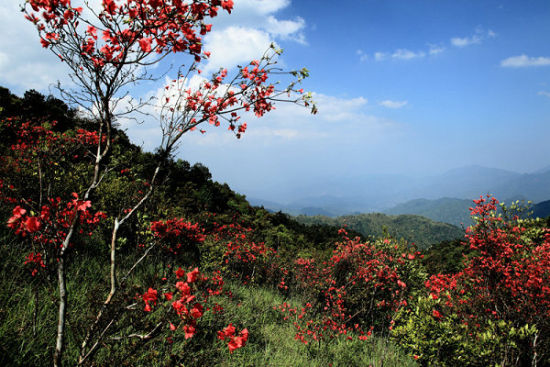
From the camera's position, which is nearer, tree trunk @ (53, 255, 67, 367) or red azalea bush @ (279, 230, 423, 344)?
tree trunk @ (53, 255, 67, 367)

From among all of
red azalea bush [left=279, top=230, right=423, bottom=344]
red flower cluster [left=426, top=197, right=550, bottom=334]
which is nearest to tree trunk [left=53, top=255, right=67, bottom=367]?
red azalea bush [left=279, top=230, right=423, bottom=344]

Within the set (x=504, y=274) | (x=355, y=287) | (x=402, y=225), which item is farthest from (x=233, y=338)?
(x=402, y=225)

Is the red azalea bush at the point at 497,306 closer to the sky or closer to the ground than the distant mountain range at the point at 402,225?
closer to the sky

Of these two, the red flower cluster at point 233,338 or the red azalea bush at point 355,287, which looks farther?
the red azalea bush at point 355,287

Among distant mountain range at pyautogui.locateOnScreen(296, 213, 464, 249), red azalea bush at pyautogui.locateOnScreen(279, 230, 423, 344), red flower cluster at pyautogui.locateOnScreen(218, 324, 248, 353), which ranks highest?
red flower cluster at pyautogui.locateOnScreen(218, 324, 248, 353)

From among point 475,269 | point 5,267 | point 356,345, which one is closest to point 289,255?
point 356,345

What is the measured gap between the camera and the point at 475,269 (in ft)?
20.9

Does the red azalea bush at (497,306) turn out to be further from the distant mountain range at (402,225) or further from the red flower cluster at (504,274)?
the distant mountain range at (402,225)

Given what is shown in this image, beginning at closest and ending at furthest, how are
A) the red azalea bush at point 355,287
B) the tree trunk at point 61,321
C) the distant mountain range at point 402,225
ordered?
1. the tree trunk at point 61,321
2. the red azalea bush at point 355,287
3. the distant mountain range at point 402,225

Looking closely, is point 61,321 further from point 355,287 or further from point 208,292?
point 355,287

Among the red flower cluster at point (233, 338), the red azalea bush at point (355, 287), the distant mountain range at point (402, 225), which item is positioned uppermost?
the red flower cluster at point (233, 338)

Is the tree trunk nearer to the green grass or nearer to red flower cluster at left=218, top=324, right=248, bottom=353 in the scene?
the green grass

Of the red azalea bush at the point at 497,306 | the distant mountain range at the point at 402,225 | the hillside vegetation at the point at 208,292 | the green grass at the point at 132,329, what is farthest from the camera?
the distant mountain range at the point at 402,225

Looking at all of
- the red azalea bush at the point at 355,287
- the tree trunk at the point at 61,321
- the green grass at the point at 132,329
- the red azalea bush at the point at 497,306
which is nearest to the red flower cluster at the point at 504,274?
the red azalea bush at the point at 497,306
